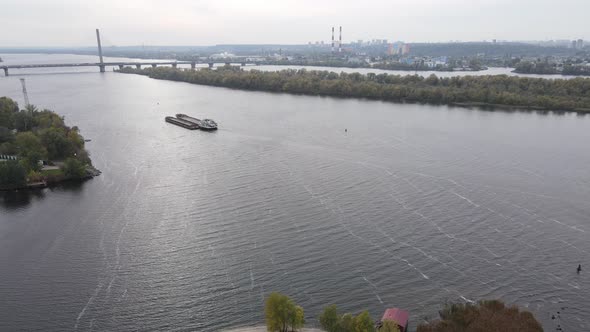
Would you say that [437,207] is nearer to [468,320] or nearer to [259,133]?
[468,320]

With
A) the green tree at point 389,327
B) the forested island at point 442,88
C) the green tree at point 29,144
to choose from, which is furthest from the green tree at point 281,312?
the forested island at point 442,88

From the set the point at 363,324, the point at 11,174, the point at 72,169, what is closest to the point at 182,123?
the point at 72,169

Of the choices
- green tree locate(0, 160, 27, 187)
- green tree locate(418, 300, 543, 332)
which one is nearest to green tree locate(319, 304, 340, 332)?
green tree locate(418, 300, 543, 332)

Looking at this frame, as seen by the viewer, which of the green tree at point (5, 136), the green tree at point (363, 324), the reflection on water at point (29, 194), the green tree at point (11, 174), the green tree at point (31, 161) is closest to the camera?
the green tree at point (363, 324)

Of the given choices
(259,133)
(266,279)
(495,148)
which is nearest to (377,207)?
(266,279)

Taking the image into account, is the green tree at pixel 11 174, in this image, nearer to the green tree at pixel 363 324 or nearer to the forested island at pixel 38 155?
the forested island at pixel 38 155
